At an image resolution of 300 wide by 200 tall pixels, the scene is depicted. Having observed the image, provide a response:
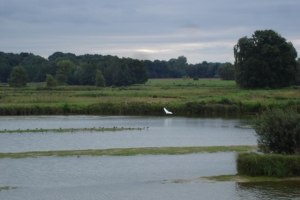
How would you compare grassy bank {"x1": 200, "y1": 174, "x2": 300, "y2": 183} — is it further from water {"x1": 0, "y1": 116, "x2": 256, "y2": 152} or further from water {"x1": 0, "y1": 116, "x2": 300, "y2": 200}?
water {"x1": 0, "y1": 116, "x2": 256, "y2": 152}

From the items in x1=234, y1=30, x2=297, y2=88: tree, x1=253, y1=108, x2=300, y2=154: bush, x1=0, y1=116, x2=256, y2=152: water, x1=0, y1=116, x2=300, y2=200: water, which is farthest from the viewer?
x1=234, y1=30, x2=297, y2=88: tree

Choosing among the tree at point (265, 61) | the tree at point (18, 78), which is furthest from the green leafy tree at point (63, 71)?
the tree at point (265, 61)

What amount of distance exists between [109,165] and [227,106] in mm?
40286

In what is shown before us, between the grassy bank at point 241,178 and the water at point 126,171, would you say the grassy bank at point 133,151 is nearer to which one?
the water at point 126,171

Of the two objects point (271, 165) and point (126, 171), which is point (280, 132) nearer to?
point (271, 165)

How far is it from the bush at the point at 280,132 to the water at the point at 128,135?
9342 mm

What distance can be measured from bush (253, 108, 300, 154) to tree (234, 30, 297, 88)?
67765 mm

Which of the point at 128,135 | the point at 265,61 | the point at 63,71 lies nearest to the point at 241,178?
the point at 128,135

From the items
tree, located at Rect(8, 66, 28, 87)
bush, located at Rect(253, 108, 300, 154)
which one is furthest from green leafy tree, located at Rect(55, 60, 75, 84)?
bush, located at Rect(253, 108, 300, 154)

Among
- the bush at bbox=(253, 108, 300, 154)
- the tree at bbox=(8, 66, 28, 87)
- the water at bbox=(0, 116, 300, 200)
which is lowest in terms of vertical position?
the water at bbox=(0, 116, 300, 200)

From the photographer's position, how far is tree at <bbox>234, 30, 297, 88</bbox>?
3875 inches

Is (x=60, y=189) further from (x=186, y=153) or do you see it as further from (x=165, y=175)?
(x=186, y=153)

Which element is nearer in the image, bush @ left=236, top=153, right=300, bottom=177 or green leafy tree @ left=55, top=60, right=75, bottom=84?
bush @ left=236, top=153, right=300, bottom=177

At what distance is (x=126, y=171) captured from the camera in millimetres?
30312
